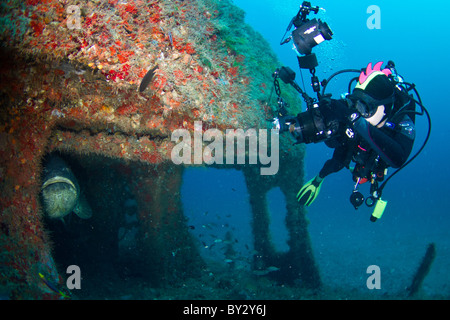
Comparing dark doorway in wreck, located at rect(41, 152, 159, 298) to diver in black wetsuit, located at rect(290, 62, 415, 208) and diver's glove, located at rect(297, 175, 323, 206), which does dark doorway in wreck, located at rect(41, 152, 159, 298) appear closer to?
diver's glove, located at rect(297, 175, 323, 206)

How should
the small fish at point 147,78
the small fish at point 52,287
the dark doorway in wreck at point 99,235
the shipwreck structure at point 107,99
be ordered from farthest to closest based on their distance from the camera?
1. the dark doorway in wreck at point 99,235
2. the small fish at point 147,78
3. the small fish at point 52,287
4. the shipwreck structure at point 107,99

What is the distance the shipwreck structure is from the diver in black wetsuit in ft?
5.19

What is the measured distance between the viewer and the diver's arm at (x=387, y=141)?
10.6ft

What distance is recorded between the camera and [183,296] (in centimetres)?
429

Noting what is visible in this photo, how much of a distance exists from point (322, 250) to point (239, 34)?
17780 mm

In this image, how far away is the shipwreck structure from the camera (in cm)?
262

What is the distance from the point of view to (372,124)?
11.7 feet

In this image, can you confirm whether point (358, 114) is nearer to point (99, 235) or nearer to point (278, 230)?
point (99, 235)

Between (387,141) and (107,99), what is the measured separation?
3.87m

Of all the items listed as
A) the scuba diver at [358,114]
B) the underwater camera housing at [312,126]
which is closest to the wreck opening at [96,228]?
the underwater camera housing at [312,126]

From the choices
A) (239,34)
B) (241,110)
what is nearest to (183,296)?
(241,110)

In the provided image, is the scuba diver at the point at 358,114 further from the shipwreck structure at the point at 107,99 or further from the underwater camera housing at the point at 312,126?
the shipwreck structure at the point at 107,99

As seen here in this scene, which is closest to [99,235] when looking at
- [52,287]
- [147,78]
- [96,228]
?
[96,228]

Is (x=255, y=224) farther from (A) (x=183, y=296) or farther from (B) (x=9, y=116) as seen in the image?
(B) (x=9, y=116)
